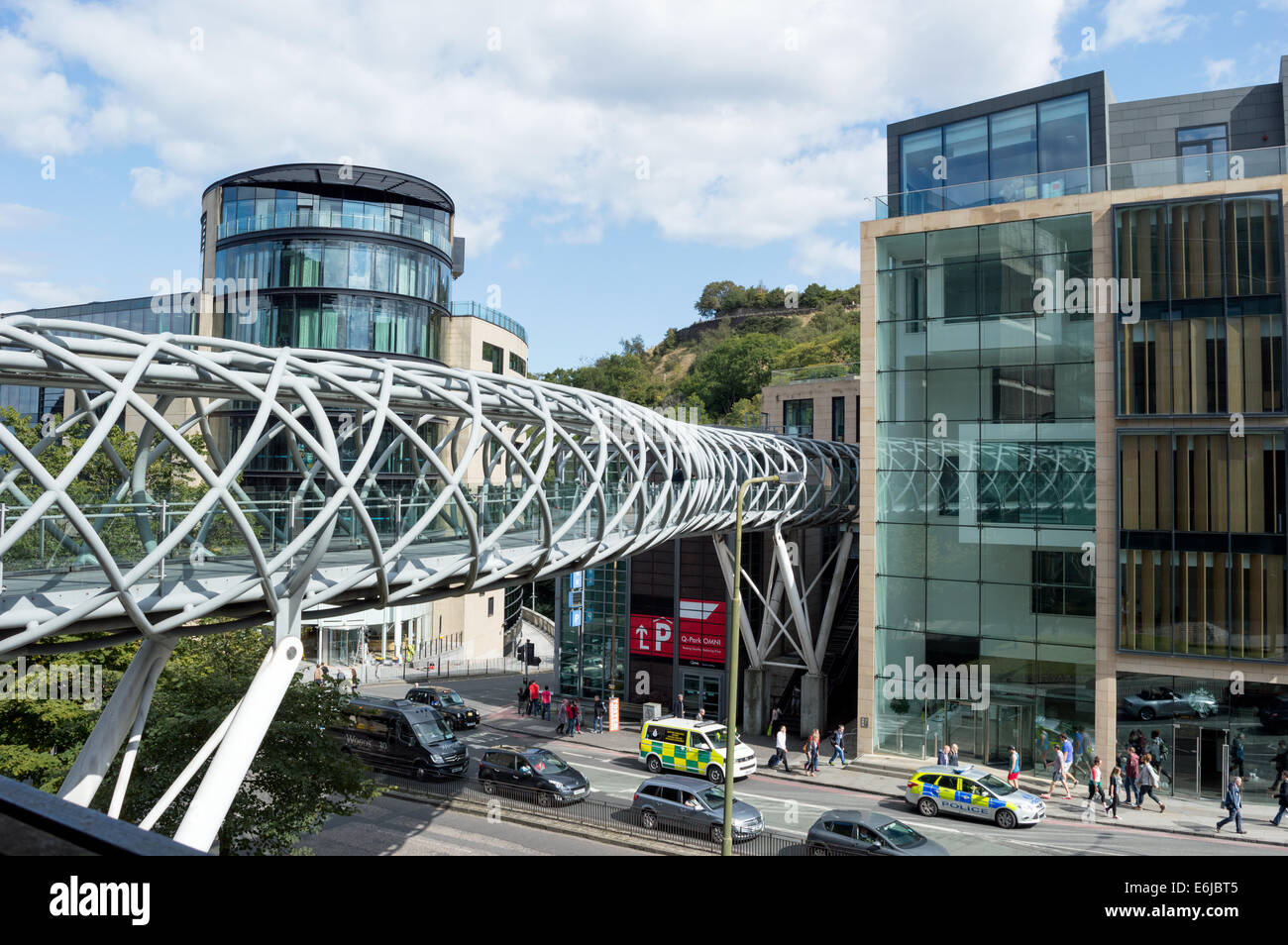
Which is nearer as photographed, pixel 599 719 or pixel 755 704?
pixel 755 704

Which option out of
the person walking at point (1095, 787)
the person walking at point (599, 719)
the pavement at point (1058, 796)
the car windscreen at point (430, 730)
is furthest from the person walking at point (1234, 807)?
the car windscreen at point (430, 730)

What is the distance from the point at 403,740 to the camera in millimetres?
28453

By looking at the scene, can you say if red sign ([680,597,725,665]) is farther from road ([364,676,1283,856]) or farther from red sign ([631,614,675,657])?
road ([364,676,1283,856])

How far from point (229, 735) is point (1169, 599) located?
25114 millimetres

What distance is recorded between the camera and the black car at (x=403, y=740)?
1105 inches

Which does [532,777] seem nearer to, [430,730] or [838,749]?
[430,730]

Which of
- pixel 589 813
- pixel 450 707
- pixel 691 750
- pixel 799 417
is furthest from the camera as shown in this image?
pixel 799 417

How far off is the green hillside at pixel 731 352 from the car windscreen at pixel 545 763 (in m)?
42.9

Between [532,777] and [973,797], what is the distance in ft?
37.7

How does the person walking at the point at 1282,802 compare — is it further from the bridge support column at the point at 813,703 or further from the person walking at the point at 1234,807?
the bridge support column at the point at 813,703

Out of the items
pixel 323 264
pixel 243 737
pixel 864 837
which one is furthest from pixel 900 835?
pixel 323 264

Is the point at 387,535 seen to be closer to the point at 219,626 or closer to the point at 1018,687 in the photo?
the point at 219,626

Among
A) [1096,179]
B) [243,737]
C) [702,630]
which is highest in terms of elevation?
[1096,179]
